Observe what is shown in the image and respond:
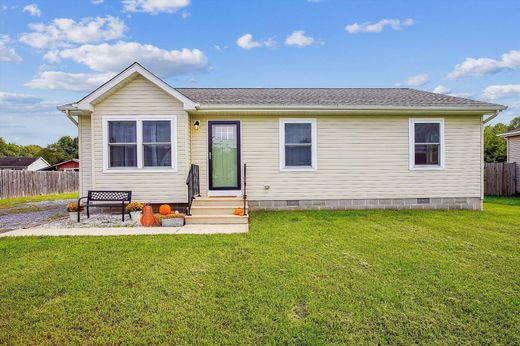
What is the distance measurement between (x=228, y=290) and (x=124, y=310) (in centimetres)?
103

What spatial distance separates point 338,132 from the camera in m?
8.41

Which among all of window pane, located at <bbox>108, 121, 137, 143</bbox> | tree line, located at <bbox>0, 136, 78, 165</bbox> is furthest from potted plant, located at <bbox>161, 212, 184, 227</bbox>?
tree line, located at <bbox>0, 136, 78, 165</bbox>

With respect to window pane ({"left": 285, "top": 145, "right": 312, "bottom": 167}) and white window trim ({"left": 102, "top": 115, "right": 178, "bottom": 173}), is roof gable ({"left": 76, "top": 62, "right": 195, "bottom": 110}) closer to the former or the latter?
white window trim ({"left": 102, "top": 115, "right": 178, "bottom": 173})

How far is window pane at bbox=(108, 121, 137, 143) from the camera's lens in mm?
7676

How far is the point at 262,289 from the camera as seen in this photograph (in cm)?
313

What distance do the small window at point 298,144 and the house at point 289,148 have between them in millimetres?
29

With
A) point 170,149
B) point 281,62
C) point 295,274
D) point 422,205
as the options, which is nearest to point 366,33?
point 281,62

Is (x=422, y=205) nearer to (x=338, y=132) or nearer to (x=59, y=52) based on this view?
(x=338, y=132)

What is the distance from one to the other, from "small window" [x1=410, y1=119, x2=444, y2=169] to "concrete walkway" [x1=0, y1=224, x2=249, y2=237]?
18.6 feet

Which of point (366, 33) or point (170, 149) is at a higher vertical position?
point (366, 33)

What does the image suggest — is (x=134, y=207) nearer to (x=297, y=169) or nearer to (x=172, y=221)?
(x=172, y=221)

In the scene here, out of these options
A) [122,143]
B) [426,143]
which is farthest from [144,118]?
[426,143]

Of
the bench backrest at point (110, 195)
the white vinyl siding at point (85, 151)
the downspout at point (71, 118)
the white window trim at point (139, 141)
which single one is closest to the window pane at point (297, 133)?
the white window trim at point (139, 141)

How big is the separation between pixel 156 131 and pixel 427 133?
7.82m
